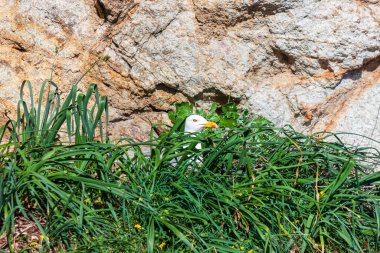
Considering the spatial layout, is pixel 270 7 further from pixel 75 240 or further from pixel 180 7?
pixel 75 240

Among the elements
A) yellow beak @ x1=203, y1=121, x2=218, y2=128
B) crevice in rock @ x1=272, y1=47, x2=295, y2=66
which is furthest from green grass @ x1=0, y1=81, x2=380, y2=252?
crevice in rock @ x1=272, y1=47, x2=295, y2=66

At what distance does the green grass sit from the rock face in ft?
4.19

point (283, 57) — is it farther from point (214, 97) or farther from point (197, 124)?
point (197, 124)

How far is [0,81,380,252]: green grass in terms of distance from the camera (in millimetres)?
4031

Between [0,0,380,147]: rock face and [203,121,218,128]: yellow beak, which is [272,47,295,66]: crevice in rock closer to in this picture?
[0,0,380,147]: rock face

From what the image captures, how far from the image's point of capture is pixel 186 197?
428 cm

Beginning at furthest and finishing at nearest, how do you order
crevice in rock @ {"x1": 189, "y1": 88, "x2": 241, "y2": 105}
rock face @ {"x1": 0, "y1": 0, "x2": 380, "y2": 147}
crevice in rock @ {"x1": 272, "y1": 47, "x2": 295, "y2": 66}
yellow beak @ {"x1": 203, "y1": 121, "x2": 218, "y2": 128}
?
crevice in rock @ {"x1": 189, "y1": 88, "x2": 241, "y2": 105} → crevice in rock @ {"x1": 272, "y1": 47, "x2": 295, "y2": 66} → rock face @ {"x1": 0, "y1": 0, "x2": 380, "y2": 147} → yellow beak @ {"x1": 203, "y1": 121, "x2": 218, "y2": 128}

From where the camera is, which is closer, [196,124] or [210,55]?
[196,124]

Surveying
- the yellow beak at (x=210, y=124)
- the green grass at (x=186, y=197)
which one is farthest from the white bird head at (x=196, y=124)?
the green grass at (x=186, y=197)

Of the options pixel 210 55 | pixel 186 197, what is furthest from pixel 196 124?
pixel 186 197

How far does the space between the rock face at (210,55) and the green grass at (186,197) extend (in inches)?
50.3

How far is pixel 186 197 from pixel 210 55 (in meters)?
2.07

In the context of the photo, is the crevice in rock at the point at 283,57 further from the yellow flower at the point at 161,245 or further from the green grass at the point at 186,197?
the yellow flower at the point at 161,245

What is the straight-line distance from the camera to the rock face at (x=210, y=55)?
5.90 m
